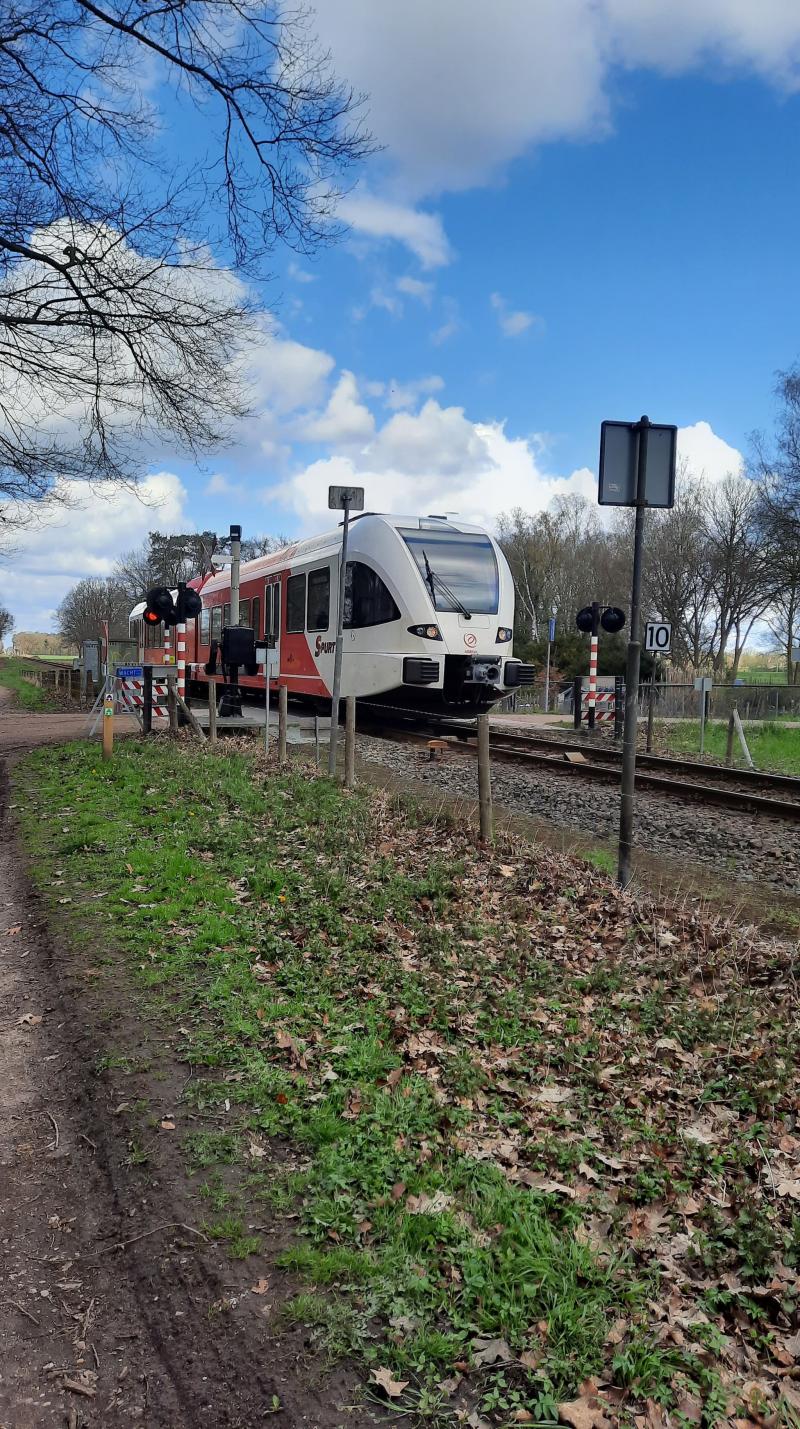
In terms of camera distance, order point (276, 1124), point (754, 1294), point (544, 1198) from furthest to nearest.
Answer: point (276, 1124) < point (544, 1198) < point (754, 1294)

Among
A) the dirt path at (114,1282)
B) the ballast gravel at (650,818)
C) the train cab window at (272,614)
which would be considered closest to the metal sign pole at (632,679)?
the ballast gravel at (650,818)

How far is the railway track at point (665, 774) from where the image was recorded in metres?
11.3

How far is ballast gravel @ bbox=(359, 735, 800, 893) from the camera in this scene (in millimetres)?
8750

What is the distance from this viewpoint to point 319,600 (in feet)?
55.2

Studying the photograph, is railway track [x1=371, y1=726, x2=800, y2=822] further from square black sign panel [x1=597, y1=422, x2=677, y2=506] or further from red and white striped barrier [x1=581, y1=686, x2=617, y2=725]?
red and white striped barrier [x1=581, y1=686, x2=617, y2=725]

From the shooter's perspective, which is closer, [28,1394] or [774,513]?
[28,1394]

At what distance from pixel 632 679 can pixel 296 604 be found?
1181cm

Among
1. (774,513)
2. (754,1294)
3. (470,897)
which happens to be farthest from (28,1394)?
(774,513)

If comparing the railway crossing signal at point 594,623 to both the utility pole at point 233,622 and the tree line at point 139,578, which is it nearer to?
the utility pole at point 233,622

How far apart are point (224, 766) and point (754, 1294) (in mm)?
9953

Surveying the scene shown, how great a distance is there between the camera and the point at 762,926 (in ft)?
22.2

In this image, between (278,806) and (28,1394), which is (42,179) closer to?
(278,806)

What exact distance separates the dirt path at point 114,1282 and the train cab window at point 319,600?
1209cm

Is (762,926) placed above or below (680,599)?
below
